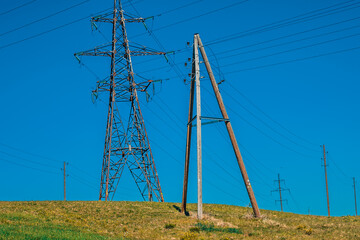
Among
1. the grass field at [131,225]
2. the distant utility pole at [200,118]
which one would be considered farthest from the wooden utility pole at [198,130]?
the grass field at [131,225]

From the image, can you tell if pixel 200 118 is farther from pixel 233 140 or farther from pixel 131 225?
pixel 131 225

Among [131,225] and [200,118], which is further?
[200,118]

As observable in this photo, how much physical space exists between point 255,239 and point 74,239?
9479mm

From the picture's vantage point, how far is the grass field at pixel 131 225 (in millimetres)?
23359

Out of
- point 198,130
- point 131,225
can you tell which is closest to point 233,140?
point 198,130

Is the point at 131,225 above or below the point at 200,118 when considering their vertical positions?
below

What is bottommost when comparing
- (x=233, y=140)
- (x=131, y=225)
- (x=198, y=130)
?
(x=131, y=225)

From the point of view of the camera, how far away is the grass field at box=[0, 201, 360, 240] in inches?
920

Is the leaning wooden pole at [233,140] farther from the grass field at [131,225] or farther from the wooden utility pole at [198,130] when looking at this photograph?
the grass field at [131,225]

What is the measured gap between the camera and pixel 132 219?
30.9 m

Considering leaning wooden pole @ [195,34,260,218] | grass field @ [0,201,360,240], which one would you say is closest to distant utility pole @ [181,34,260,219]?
leaning wooden pole @ [195,34,260,218]

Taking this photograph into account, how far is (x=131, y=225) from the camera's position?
91.9 ft

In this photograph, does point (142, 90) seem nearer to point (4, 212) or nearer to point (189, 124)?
point (189, 124)

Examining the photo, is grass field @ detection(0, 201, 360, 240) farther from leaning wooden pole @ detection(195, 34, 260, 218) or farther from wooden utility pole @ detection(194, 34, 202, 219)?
wooden utility pole @ detection(194, 34, 202, 219)
